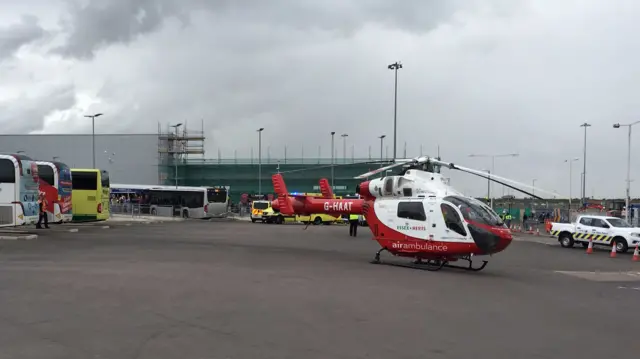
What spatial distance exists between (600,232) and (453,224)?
528 inches

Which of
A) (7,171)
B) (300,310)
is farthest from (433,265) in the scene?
(7,171)

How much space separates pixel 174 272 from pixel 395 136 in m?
25.8

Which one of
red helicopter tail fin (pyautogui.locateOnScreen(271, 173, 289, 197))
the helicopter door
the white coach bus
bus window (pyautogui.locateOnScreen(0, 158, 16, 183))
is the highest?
bus window (pyautogui.locateOnScreen(0, 158, 16, 183))

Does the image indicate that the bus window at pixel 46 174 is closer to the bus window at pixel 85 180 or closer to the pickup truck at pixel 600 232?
the bus window at pixel 85 180

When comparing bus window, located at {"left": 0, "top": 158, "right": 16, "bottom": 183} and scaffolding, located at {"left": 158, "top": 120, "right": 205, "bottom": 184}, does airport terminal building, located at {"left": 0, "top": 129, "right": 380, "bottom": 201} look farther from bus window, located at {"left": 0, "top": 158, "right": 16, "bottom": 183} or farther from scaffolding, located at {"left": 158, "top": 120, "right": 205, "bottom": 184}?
bus window, located at {"left": 0, "top": 158, "right": 16, "bottom": 183}

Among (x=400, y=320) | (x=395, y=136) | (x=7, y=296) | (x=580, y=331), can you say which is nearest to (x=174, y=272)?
(x=7, y=296)

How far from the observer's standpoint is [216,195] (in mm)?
52875

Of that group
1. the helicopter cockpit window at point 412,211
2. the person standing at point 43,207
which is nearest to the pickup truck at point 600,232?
the helicopter cockpit window at point 412,211

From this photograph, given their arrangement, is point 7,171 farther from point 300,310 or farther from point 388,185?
point 300,310

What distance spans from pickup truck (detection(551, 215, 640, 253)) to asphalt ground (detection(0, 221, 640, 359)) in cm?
837

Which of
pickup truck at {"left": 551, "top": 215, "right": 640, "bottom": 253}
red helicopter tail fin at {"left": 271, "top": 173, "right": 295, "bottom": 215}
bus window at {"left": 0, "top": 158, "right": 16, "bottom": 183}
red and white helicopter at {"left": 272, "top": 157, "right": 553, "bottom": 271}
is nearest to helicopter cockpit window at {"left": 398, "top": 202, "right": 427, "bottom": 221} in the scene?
red and white helicopter at {"left": 272, "top": 157, "right": 553, "bottom": 271}

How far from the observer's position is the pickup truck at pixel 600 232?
75.9 ft

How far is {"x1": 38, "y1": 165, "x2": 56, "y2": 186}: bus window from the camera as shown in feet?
84.9

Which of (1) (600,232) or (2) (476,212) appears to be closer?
(2) (476,212)
